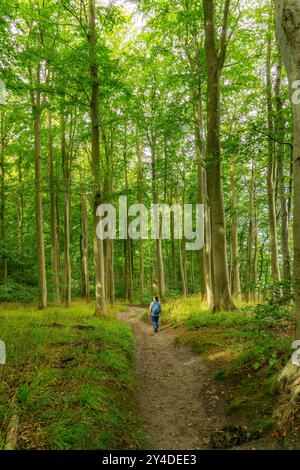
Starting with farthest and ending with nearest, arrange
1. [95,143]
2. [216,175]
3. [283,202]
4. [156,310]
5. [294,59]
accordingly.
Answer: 1. [156,310]
2. [95,143]
3. [216,175]
4. [283,202]
5. [294,59]

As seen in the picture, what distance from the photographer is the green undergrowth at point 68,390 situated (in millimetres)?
3566

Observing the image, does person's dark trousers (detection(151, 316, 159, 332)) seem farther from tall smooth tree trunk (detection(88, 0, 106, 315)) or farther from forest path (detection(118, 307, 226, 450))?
forest path (detection(118, 307, 226, 450))

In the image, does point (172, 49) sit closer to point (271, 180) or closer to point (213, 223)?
point (271, 180)

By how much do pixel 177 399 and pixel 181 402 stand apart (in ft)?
0.52

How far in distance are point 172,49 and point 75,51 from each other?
207 inches

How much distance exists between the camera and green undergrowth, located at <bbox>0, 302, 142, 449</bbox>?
357 cm

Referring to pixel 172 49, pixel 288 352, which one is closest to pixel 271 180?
pixel 172 49

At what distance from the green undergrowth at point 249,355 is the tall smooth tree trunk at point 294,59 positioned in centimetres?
104

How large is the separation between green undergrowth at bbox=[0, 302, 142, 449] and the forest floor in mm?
345

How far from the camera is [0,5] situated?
303 inches

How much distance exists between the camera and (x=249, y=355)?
18.9 ft
